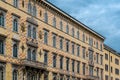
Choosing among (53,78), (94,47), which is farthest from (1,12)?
(94,47)

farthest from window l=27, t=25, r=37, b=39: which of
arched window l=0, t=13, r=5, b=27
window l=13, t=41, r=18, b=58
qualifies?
arched window l=0, t=13, r=5, b=27

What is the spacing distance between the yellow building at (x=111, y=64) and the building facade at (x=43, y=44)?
13.9 meters

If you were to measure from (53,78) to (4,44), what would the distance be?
63.4 feet

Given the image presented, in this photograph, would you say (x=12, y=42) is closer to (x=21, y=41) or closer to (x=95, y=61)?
(x=21, y=41)

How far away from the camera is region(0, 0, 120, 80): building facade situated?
60.6 meters

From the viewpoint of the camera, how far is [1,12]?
58.8 m

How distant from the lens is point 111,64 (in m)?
120

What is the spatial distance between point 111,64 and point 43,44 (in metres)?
51.9

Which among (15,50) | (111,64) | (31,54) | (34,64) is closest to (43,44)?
(31,54)

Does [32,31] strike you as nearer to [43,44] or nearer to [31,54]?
[31,54]

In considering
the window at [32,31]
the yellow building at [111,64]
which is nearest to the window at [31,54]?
the window at [32,31]

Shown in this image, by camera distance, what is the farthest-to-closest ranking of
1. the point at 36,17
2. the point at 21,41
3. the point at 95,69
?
the point at 95,69 → the point at 36,17 → the point at 21,41

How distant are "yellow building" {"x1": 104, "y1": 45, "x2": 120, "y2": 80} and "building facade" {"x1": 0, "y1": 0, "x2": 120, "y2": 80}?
13.9 meters

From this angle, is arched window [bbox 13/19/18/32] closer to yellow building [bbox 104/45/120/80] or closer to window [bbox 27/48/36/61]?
window [bbox 27/48/36/61]
